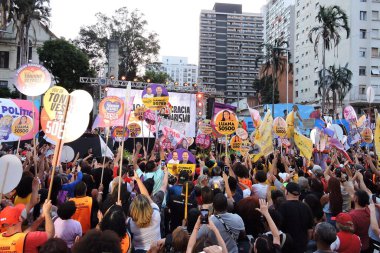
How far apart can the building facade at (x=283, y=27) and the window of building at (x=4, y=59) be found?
4187cm

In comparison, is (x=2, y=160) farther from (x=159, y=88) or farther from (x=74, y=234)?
(x=159, y=88)

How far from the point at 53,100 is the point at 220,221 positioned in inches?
121

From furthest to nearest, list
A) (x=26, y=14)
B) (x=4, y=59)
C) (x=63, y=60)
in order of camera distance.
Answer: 1. (x=4, y=59)
2. (x=63, y=60)
3. (x=26, y=14)

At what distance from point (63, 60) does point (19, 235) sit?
38.8 meters

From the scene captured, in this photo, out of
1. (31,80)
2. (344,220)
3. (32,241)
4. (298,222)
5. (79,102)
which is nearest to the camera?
(32,241)

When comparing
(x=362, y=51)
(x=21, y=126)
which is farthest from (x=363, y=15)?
(x=21, y=126)

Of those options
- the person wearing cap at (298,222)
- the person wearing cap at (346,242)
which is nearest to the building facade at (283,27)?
the person wearing cap at (298,222)

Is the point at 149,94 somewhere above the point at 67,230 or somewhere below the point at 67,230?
above

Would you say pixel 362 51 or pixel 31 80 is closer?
pixel 31 80

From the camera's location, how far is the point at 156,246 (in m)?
3.66

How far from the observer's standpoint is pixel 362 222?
4715mm

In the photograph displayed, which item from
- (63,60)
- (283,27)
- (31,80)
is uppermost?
(283,27)

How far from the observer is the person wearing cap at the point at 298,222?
4.41 metres

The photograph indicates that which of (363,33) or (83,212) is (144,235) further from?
(363,33)
